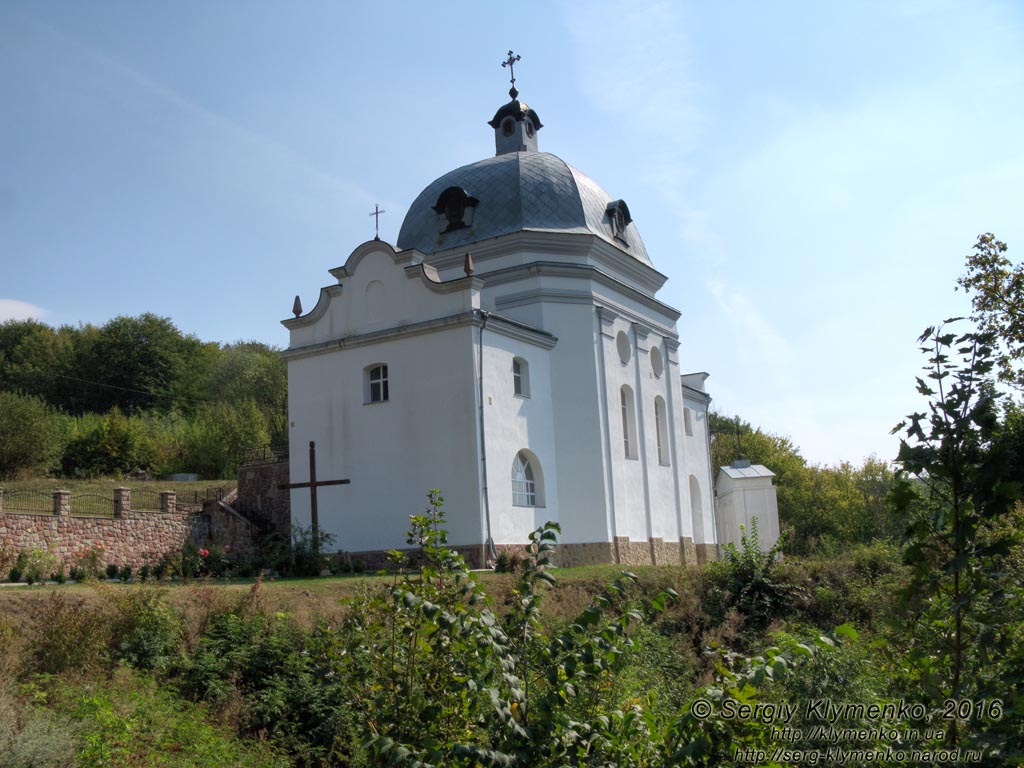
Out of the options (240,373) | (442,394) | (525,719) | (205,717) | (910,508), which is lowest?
(205,717)

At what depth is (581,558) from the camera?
2306 centimetres

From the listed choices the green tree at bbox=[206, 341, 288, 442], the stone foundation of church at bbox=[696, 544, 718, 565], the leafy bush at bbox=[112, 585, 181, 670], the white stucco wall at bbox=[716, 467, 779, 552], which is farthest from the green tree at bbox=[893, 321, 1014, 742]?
the green tree at bbox=[206, 341, 288, 442]

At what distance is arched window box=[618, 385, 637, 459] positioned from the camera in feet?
85.4

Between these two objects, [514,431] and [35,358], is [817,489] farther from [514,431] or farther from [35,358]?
[35,358]

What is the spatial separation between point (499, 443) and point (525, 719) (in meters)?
17.1

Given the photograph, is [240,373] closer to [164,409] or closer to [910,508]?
[164,409]

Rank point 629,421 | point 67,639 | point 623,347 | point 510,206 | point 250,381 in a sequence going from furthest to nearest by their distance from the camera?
1. point 250,381
2. point 623,347
3. point 629,421
4. point 510,206
5. point 67,639

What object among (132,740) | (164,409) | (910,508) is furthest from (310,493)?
(164,409)

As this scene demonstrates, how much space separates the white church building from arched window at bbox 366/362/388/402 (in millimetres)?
39

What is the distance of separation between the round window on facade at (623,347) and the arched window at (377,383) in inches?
296

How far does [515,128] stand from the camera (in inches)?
1238

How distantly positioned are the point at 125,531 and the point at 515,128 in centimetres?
1861

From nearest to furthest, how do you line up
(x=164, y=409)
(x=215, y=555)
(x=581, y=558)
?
(x=215, y=555) → (x=581, y=558) → (x=164, y=409)

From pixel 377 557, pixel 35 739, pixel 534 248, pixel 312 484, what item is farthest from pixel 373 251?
pixel 35 739
